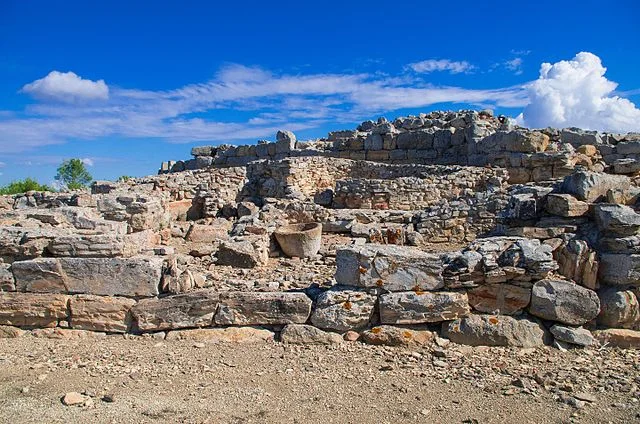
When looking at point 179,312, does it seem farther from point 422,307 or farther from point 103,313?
point 422,307

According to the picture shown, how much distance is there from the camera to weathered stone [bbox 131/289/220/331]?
502 cm

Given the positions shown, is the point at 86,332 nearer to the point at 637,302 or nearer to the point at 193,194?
the point at 637,302

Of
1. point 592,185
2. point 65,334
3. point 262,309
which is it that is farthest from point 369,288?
point 592,185

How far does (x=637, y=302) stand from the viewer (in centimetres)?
496

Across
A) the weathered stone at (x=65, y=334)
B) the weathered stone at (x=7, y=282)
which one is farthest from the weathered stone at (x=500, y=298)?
the weathered stone at (x=7, y=282)

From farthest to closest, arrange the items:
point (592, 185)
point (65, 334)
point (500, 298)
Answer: point (592, 185), point (65, 334), point (500, 298)

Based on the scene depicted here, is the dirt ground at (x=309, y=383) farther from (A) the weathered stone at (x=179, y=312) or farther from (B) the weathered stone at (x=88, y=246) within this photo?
(B) the weathered stone at (x=88, y=246)

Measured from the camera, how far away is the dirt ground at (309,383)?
3.62 meters

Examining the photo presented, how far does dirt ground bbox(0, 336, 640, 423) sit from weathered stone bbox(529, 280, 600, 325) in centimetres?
37

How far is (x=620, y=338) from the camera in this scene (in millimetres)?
4762

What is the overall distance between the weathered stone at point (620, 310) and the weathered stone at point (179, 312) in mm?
4157

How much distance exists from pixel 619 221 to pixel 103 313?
5.83m

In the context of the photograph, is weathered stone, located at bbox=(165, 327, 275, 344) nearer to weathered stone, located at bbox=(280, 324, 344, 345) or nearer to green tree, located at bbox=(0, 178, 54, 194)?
weathered stone, located at bbox=(280, 324, 344, 345)

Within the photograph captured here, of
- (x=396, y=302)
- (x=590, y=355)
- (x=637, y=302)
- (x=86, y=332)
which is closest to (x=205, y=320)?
(x=86, y=332)
